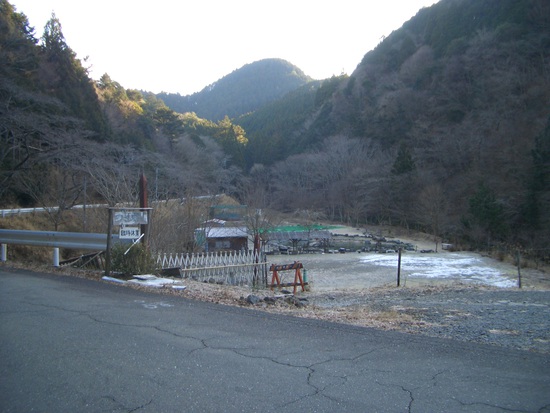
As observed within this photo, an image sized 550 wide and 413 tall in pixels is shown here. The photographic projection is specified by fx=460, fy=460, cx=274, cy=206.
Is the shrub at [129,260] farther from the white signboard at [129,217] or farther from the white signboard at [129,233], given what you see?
the white signboard at [129,217]

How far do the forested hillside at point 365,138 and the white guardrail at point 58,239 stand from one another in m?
6.98

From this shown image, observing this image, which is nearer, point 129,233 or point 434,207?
point 129,233

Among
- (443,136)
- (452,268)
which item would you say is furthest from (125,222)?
(443,136)

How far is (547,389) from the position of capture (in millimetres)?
4137

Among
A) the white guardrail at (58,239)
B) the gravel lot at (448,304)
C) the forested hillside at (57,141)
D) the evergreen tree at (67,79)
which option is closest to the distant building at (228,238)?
the forested hillside at (57,141)

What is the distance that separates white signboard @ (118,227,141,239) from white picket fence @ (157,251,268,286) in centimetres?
295

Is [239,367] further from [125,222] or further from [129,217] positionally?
[129,217]

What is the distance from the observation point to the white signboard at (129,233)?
10523 millimetres

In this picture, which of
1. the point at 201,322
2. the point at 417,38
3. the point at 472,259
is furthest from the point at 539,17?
the point at 201,322

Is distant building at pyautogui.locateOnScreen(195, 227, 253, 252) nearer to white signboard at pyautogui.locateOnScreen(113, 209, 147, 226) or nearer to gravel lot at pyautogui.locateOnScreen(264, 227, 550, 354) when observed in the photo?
gravel lot at pyautogui.locateOnScreen(264, 227, 550, 354)

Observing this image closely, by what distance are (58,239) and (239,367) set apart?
9.41 m

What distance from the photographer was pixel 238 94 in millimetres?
185625

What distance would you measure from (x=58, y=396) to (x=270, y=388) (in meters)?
1.80

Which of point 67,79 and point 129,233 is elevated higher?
point 67,79
